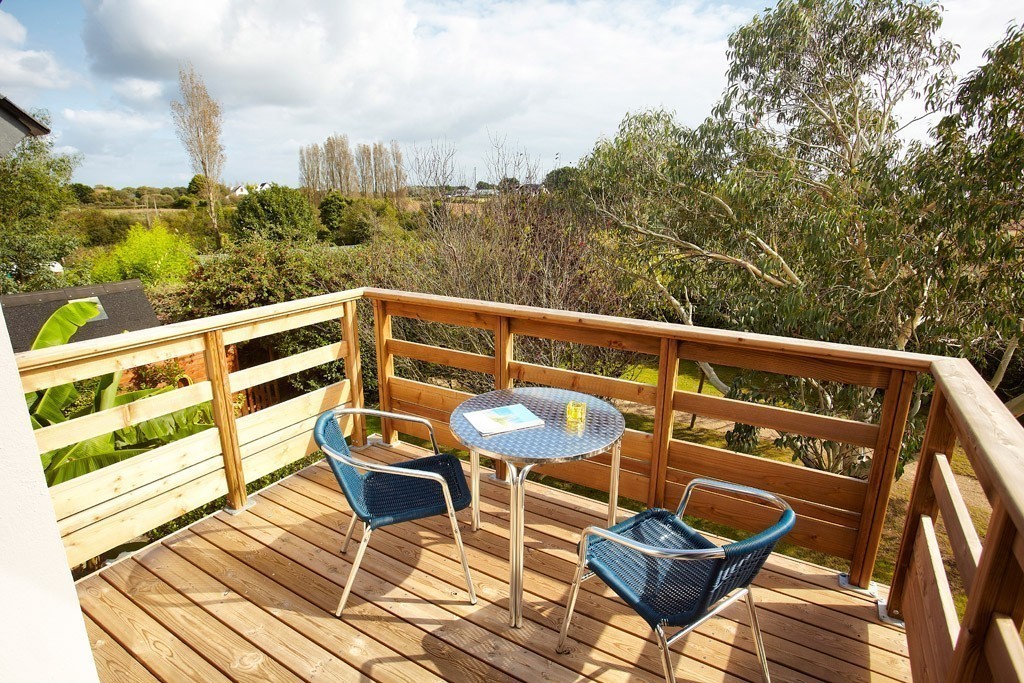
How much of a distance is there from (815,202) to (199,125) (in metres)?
28.8

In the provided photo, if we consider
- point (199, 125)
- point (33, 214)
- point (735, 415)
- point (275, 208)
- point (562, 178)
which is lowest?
point (735, 415)

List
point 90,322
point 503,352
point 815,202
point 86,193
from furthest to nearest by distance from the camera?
point 86,193, point 90,322, point 815,202, point 503,352

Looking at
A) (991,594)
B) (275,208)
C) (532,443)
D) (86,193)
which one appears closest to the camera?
(991,594)

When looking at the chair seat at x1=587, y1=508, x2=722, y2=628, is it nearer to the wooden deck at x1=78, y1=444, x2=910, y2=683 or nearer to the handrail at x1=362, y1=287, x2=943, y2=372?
the wooden deck at x1=78, y1=444, x2=910, y2=683

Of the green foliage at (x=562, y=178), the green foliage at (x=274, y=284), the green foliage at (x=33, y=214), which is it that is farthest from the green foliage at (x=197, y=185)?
the green foliage at (x=562, y=178)

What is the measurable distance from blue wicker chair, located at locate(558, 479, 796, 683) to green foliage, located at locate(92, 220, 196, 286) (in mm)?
13558

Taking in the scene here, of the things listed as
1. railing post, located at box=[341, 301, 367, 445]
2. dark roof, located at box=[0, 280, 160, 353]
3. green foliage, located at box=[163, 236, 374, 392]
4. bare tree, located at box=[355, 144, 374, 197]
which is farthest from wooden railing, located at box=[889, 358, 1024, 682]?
bare tree, located at box=[355, 144, 374, 197]

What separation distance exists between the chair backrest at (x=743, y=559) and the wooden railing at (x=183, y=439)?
7.99ft

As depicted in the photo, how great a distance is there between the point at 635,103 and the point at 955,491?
24.6 ft

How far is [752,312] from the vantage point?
18.8 ft

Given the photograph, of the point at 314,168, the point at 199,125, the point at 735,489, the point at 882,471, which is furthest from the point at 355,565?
the point at 199,125

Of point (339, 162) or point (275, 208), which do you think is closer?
point (275, 208)

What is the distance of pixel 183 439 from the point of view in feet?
8.77

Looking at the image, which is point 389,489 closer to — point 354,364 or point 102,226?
point 354,364
